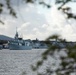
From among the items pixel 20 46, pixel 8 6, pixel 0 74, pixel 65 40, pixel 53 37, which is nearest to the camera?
pixel 53 37

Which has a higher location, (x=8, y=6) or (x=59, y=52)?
(x=8, y=6)

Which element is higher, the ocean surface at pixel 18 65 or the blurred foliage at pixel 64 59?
the blurred foliage at pixel 64 59

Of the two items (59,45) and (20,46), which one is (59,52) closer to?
(59,45)

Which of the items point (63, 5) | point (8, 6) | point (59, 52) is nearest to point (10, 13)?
point (8, 6)

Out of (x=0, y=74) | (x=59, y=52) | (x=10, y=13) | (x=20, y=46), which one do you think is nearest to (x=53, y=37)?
(x=59, y=52)

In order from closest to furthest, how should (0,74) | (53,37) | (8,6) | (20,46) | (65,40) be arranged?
(53,37), (65,40), (8,6), (0,74), (20,46)

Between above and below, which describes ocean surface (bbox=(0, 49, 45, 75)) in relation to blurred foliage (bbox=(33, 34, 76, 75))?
below

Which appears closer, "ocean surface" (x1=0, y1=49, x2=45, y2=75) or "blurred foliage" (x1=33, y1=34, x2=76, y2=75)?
"blurred foliage" (x1=33, y1=34, x2=76, y2=75)

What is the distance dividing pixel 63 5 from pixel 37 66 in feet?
1.55

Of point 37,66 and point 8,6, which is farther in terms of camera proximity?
point 8,6

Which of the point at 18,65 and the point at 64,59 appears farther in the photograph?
the point at 18,65

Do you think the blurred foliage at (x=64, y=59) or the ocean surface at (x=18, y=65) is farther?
the ocean surface at (x=18, y=65)

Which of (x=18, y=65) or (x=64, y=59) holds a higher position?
(x=64, y=59)

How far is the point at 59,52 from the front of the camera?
2.16 m
